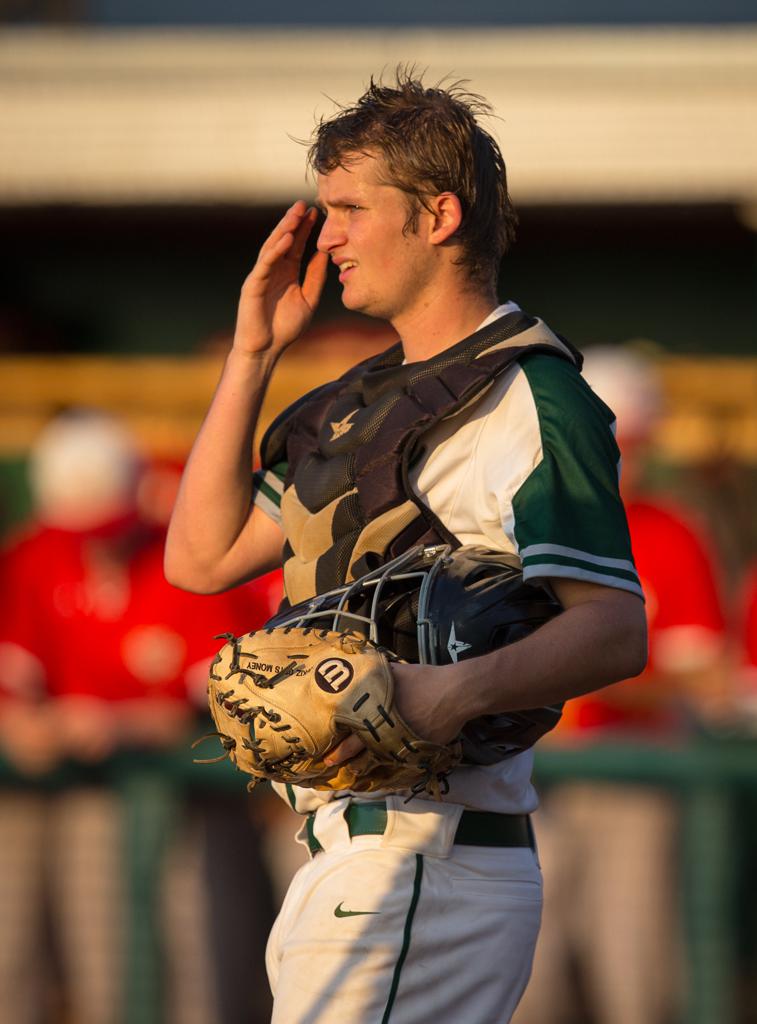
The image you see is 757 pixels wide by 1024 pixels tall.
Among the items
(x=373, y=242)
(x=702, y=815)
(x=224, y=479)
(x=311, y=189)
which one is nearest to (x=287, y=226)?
(x=373, y=242)

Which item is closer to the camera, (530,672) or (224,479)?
(530,672)

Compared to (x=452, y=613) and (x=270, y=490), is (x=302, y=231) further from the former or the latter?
(x=452, y=613)

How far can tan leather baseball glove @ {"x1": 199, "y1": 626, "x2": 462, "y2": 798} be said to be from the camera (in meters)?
2.02

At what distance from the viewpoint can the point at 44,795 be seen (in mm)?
5066

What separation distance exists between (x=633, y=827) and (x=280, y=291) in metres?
2.64

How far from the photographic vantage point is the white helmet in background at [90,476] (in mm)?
5215

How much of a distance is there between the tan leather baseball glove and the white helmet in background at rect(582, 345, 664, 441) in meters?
2.99

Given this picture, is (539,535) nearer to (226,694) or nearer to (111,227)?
(226,694)

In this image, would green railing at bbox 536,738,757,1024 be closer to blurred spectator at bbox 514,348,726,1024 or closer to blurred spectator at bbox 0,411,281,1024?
blurred spectator at bbox 514,348,726,1024

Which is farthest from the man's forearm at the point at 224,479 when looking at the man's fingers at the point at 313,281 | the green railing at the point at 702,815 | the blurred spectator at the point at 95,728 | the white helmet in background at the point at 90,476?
the white helmet in background at the point at 90,476

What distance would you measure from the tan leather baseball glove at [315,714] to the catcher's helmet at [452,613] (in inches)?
3.1

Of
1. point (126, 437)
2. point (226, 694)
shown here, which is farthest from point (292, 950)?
point (126, 437)

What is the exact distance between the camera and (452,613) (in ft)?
6.98

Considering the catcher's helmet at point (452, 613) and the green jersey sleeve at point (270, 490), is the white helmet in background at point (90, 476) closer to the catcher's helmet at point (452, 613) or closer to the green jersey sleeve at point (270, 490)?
the green jersey sleeve at point (270, 490)
